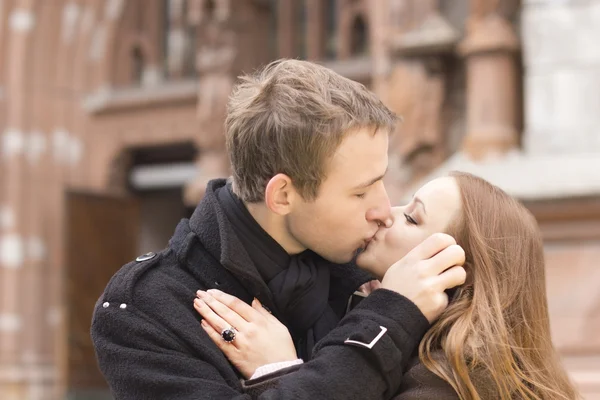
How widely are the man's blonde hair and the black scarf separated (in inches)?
2.6

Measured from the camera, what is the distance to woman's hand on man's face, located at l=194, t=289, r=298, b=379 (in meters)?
1.82

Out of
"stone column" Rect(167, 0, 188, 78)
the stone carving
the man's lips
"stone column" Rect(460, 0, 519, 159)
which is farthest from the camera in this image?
"stone column" Rect(167, 0, 188, 78)

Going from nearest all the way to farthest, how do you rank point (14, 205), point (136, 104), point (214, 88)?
point (214, 88) → point (14, 205) → point (136, 104)

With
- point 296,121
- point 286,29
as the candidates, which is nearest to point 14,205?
point 286,29

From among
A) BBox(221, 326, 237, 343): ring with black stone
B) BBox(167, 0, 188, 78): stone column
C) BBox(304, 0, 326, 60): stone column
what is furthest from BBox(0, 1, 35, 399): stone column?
BBox(221, 326, 237, 343): ring with black stone

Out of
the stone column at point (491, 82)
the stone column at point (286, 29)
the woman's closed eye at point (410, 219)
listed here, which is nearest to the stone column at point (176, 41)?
the stone column at point (286, 29)

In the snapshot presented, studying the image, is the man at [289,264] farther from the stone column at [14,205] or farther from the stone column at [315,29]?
the stone column at [14,205]

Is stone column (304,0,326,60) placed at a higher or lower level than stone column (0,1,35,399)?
higher

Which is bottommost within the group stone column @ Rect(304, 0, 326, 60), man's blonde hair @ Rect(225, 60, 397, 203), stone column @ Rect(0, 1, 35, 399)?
stone column @ Rect(0, 1, 35, 399)

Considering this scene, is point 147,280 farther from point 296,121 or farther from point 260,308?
point 296,121

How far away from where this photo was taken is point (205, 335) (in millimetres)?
1816

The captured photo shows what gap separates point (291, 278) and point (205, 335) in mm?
196

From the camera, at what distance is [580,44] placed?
5.08 m

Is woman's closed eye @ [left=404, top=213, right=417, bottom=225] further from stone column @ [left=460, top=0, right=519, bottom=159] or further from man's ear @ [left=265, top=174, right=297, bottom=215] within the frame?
stone column @ [left=460, top=0, right=519, bottom=159]
